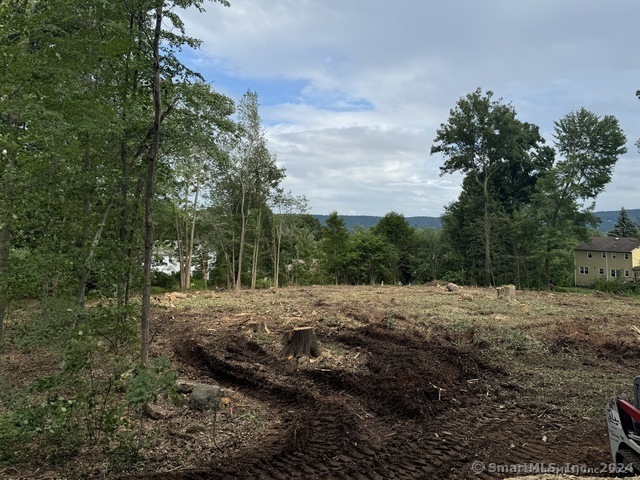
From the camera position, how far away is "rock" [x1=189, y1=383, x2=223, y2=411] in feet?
19.0

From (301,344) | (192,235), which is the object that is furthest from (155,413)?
(192,235)

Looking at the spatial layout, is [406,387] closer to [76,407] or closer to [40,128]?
[76,407]

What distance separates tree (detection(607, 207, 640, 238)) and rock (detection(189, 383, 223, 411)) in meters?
68.5

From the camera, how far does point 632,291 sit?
96.5 feet

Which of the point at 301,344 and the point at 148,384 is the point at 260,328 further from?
the point at 148,384

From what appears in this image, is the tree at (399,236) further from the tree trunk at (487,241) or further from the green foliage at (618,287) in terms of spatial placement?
the green foliage at (618,287)

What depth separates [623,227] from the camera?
62.3 metres

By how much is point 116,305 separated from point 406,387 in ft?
13.8

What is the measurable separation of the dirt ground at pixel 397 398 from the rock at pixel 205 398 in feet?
0.41

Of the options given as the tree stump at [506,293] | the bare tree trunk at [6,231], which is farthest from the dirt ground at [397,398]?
the tree stump at [506,293]

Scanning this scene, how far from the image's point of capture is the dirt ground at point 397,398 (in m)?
4.53

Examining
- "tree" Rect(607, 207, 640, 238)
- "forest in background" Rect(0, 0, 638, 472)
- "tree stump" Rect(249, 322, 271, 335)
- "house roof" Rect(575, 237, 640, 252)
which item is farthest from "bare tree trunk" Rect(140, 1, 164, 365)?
"tree" Rect(607, 207, 640, 238)

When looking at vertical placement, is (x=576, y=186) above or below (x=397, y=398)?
above

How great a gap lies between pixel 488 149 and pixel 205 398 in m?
34.9
